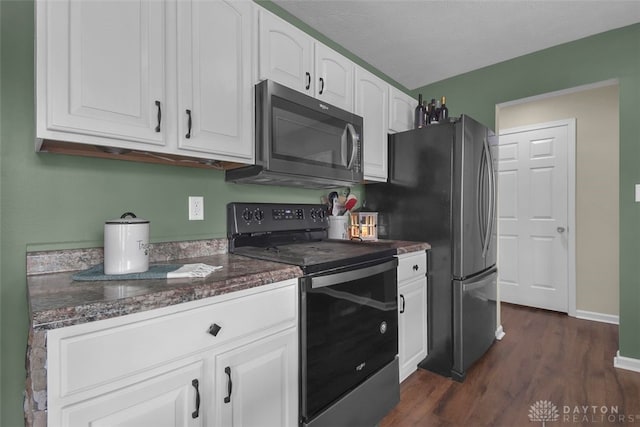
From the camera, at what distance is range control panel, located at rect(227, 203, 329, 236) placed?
1.70 metres

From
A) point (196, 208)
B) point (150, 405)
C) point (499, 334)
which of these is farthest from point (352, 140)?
point (499, 334)

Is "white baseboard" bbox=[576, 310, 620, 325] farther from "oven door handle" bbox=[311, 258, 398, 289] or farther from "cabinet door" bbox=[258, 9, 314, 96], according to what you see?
"cabinet door" bbox=[258, 9, 314, 96]

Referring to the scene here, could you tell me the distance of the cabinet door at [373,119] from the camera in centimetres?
215

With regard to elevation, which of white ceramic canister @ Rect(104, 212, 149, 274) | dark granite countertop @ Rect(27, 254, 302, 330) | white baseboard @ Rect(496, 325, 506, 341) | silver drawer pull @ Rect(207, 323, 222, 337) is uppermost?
white ceramic canister @ Rect(104, 212, 149, 274)

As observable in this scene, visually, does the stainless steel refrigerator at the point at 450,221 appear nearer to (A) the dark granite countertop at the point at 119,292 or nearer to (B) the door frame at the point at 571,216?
(A) the dark granite countertop at the point at 119,292

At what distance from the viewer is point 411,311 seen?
6.59 feet

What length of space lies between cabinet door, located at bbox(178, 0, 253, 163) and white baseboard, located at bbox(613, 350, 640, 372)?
296 cm

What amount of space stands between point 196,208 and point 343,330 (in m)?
0.95

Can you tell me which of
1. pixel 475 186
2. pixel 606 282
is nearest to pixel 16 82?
pixel 475 186

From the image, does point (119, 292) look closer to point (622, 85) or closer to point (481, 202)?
point (481, 202)

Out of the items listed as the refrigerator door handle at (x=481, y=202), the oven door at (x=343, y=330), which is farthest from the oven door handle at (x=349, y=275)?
the refrigerator door handle at (x=481, y=202)

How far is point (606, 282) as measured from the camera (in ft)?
10.5

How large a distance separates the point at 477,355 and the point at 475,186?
1252mm

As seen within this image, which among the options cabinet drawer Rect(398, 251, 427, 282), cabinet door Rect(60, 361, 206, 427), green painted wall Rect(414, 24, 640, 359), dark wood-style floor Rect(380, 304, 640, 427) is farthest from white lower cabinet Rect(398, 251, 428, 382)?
green painted wall Rect(414, 24, 640, 359)
